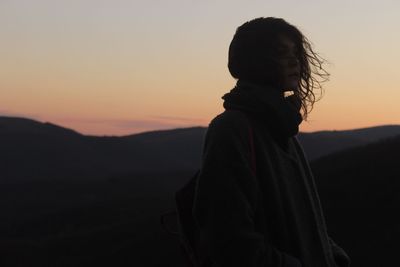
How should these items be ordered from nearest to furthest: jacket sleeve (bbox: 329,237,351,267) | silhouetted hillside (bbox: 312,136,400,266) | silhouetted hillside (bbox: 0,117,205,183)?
jacket sleeve (bbox: 329,237,351,267) < silhouetted hillside (bbox: 312,136,400,266) < silhouetted hillside (bbox: 0,117,205,183)

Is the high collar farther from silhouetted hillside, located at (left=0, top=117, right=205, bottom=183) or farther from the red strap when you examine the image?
silhouetted hillside, located at (left=0, top=117, right=205, bottom=183)

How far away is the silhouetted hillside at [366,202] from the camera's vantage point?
49.5ft

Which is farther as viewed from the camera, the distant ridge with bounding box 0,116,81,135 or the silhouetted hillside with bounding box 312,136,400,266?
the distant ridge with bounding box 0,116,81,135

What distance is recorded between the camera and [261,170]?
254cm

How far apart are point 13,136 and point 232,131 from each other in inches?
4002

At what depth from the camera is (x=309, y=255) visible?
2.67 meters

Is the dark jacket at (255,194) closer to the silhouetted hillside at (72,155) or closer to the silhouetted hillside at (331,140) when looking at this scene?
the silhouetted hillside at (72,155)

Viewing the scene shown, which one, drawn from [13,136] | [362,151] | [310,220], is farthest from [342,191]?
[13,136]

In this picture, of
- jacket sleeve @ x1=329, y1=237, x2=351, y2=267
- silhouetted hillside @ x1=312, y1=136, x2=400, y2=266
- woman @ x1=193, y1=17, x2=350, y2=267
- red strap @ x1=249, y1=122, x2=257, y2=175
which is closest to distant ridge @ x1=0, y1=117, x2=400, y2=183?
silhouetted hillside @ x1=312, y1=136, x2=400, y2=266

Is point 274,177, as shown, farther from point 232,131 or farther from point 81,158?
point 81,158

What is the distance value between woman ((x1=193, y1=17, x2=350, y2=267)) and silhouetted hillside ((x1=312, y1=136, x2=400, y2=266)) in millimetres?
11980

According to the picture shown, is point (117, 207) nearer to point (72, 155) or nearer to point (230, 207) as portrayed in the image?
point (230, 207)

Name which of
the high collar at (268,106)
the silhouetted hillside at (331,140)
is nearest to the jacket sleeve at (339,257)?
the high collar at (268,106)

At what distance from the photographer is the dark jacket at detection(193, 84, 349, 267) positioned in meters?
2.38
